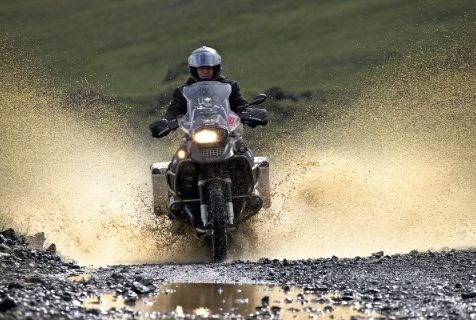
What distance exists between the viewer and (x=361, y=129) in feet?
151

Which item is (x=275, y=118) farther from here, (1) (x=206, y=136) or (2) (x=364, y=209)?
(1) (x=206, y=136)

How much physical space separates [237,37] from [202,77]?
6346 centimetres

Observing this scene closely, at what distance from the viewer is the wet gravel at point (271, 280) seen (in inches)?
410

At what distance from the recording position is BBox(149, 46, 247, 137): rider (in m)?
16.3

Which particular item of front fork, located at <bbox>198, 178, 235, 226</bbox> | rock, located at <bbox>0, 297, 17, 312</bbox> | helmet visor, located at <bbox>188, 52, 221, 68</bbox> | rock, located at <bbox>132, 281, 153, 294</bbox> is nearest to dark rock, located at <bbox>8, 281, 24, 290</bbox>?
rock, located at <bbox>132, 281, 153, 294</bbox>

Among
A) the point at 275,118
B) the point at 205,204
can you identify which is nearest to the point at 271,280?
the point at 205,204

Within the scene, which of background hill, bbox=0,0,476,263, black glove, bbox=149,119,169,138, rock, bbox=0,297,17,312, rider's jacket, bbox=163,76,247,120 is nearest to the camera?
rock, bbox=0,297,17,312

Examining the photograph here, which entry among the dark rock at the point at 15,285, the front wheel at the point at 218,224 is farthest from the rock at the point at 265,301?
the front wheel at the point at 218,224

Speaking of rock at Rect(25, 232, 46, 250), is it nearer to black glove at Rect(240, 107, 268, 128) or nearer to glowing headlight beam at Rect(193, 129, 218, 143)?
glowing headlight beam at Rect(193, 129, 218, 143)

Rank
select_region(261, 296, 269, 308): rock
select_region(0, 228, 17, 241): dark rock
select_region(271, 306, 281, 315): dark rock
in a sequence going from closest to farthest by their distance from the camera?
1. select_region(271, 306, 281, 315): dark rock
2. select_region(261, 296, 269, 308): rock
3. select_region(0, 228, 17, 241): dark rock

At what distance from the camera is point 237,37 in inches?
Result: 3135

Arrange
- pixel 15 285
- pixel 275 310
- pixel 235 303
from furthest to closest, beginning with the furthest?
pixel 15 285 < pixel 235 303 < pixel 275 310

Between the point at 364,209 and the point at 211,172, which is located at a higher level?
the point at 364,209

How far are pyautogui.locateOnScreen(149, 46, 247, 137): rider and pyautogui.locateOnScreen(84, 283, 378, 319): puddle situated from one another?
14.9 feet
